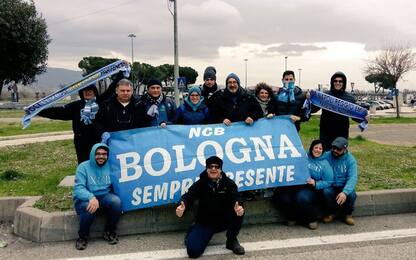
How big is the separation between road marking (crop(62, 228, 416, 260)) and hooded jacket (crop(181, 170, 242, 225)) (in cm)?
36

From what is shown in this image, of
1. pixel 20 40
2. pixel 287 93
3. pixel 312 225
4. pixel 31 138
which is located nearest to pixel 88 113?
pixel 287 93

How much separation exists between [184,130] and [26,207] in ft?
7.36

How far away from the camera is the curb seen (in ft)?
16.5

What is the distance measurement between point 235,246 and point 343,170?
1.90 meters

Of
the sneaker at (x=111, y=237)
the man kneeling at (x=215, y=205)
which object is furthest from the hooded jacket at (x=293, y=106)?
the sneaker at (x=111, y=237)

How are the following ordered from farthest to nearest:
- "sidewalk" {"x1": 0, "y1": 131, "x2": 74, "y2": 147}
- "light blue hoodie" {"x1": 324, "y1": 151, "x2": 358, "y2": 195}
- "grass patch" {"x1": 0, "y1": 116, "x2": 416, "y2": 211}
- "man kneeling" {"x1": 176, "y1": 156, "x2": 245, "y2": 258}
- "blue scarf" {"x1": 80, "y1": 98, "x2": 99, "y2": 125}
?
1. "sidewalk" {"x1": 0, "y1": 131, "x2": 74, "y2": 147}
2. "grass patch" {"x1": 0, "y1": 116, "x2": 416, "y2": 211}
3. "blue scarf" {"x1": 80, "y1": 98, "x2": 99, "y2": 125}
4. "light blue hoodie" {"x1": 324, "y1": 151, "x2": 358, "y2": 195}
5. "man kneeling" {"x1": 176, "y1": 156, "x2": 245, "y2": 258}

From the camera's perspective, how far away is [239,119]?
19.6 ft

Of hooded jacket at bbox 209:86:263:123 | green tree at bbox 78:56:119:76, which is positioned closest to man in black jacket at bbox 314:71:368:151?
hooded jacket at bbox 209:86:263:123

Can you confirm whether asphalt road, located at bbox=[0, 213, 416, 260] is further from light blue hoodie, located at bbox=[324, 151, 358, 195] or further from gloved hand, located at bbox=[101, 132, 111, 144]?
gloved hand, located at bbox=[101, 132, 111, 144]

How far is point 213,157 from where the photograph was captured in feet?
15.4

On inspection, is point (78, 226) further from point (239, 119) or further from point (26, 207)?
→ point (239, 119)

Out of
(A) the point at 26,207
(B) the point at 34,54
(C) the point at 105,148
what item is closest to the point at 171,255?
(C) the point at 105,148

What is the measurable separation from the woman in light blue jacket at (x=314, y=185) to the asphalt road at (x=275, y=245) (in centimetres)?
19

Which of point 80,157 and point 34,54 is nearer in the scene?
point 80,157
